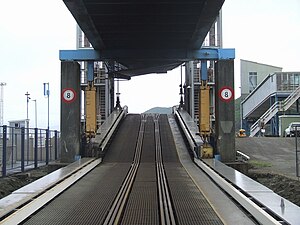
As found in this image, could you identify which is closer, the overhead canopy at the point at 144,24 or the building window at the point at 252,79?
the overhead canopy at the point at 144,24

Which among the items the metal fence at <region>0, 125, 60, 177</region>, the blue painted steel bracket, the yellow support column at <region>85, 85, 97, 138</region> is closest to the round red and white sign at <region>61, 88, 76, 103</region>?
the yellow support column at <region>85, 85, 97, 138</region>

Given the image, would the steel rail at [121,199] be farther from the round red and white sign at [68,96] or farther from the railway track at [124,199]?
the round red and white sign at [68,96]

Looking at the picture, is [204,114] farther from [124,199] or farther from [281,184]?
[124,199]

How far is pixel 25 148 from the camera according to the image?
21844mm

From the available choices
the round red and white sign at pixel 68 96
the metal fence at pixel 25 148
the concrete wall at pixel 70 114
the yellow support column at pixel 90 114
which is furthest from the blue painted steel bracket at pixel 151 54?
the metal fence at pixel 25 148

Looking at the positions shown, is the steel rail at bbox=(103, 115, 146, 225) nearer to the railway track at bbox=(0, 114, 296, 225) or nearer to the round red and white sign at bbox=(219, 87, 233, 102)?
the railway track at bbox=(0, 114, 296, 225)

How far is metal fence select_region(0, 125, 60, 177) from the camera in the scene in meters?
17.7

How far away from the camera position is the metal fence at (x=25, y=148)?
1766 cm

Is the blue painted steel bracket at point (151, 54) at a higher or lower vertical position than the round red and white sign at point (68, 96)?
higher

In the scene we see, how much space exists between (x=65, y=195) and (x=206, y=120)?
1297cm

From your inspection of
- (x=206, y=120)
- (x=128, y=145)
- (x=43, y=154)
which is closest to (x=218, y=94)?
(x=206, y=120)

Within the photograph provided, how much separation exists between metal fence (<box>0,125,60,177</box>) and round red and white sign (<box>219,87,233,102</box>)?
9156 millimetres

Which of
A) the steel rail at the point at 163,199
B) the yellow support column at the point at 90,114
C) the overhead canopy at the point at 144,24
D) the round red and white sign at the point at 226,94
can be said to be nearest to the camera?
the steel rail at the point at 163,199

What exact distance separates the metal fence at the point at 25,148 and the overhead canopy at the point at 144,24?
533 centimetres
